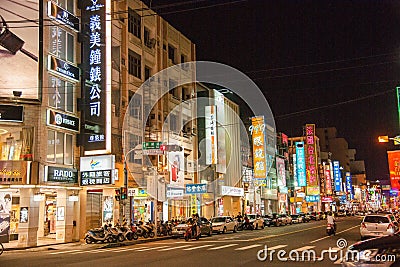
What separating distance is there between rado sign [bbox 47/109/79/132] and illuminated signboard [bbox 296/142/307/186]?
62236mm

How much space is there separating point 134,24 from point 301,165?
57200mm

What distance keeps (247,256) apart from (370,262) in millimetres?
9252

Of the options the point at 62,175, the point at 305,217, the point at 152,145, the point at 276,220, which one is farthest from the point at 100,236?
the point at 305,217

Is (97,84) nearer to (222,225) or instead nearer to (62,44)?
(62,44)

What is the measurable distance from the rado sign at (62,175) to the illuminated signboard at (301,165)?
62417 millimetres

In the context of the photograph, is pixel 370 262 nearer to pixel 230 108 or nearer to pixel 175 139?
pixel 175 139

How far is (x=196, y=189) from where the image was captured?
4228cm

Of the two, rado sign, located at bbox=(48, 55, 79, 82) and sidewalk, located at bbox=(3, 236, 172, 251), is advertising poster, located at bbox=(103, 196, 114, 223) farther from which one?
rado sign, located at bbox=(48, 55, 79, 82)

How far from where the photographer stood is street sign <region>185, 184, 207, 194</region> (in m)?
42.1

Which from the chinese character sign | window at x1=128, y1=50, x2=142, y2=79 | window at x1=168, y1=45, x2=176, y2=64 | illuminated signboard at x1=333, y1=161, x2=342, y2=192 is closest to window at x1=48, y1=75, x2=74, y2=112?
window at x1=128, y1=50, x2=142, y2=79

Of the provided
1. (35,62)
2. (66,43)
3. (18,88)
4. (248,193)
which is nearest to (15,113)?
(18,88)

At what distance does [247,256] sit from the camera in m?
17.3

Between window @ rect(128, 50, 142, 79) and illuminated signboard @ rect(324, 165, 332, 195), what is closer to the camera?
window @ rect(128, 50, 142, 79)

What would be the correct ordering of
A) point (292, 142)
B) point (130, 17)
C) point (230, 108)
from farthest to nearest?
point (292, 142) → point (230, 108) → point (130, 17)
